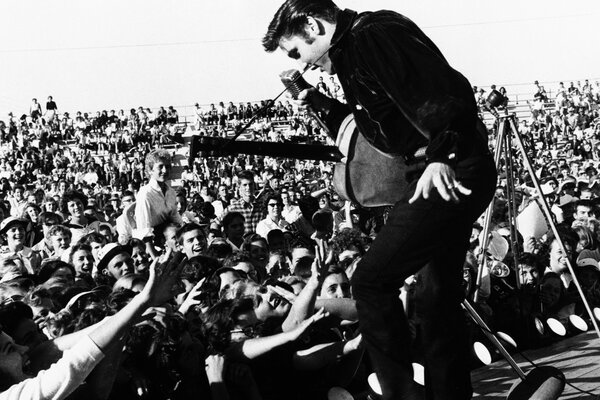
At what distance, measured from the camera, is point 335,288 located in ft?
18.7

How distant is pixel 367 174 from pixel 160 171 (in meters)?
4.49

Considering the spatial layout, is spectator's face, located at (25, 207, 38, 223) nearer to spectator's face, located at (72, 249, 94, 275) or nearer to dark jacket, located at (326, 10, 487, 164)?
spectator's face, located at (72, 249, 94, 275)

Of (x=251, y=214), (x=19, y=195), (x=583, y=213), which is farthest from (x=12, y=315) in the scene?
(x=19, y=195)

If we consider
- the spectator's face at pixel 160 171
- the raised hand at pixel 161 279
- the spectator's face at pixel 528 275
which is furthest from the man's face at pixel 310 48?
the spectator's face at pixel 528 275

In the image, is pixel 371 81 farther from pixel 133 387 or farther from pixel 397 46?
pixel 133 387

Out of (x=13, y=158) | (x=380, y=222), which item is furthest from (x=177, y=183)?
(x=380, y=222)

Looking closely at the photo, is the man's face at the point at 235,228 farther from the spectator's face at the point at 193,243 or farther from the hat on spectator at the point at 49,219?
the hat on spectator at the point at 49,219

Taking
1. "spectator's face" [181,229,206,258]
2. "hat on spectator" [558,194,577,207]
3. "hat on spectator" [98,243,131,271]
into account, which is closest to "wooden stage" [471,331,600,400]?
"spectator's face" [181,229,206,258]

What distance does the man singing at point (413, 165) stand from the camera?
3090 millimetres

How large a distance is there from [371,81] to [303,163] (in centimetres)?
3207

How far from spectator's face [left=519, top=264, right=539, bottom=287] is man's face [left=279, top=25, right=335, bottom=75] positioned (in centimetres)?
487

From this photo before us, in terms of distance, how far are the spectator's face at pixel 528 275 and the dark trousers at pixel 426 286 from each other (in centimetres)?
460

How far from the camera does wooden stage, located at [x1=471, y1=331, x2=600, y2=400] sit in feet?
15.9

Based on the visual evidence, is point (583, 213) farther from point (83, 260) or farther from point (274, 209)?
point (83, 260)
